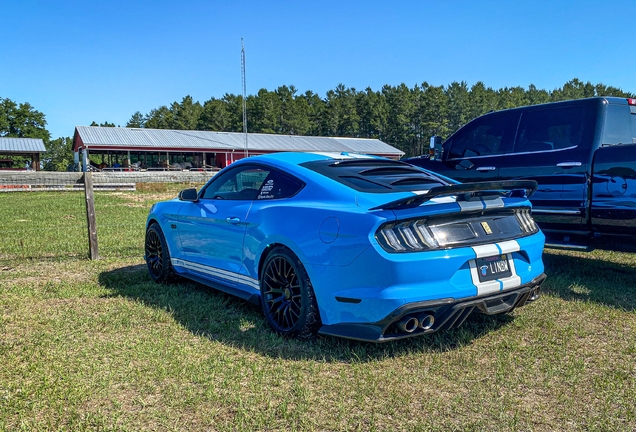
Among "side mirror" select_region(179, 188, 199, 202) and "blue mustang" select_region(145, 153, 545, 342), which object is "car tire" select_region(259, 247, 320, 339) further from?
"side mirror" select_region(179, 188, 199, 202)

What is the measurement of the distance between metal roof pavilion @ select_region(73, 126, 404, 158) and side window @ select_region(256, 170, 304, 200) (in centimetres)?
3875

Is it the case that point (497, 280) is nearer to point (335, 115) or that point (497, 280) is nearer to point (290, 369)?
point (290, 369)

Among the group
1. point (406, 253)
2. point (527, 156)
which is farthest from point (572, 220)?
point (406, 253)

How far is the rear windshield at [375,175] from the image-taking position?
3721 mm

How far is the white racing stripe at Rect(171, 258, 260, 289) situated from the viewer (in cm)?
416

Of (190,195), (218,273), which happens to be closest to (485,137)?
(190,195)

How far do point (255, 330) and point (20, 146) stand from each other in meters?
47.4

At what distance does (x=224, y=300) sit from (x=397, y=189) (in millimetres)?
2252

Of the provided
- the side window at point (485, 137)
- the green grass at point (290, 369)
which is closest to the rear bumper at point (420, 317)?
the green grass at point (290, 369)

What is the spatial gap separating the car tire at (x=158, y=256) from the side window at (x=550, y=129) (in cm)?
455

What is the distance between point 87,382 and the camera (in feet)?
10.1

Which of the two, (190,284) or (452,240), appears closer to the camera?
(452,240)

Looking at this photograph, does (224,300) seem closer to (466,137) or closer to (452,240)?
(452,240)

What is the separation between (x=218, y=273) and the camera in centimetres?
461
